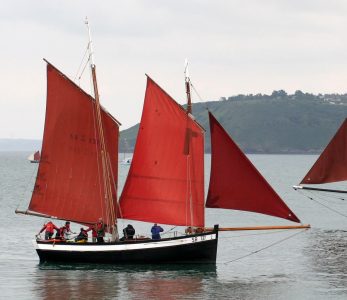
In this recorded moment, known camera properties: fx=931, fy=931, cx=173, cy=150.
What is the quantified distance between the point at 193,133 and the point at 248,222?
42778mm

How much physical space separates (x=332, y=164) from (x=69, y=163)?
21.9 m

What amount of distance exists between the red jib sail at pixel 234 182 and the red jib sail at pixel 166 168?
1.41 m

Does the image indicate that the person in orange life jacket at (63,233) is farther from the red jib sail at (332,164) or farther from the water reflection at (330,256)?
the red jib sail at (332,164)

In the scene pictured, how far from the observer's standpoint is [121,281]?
53.2 metres

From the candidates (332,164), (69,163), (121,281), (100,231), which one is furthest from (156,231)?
(332,164)

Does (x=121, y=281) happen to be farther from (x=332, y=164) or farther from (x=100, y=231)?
(x=332, y=164)

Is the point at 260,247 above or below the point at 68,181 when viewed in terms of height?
below

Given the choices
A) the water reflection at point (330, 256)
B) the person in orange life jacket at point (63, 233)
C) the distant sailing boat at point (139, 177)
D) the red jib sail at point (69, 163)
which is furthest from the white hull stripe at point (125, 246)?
the water reflection at point (330, 256)

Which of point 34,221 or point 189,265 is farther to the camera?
point 34,221

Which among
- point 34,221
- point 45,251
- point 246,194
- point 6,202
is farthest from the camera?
point 6,202

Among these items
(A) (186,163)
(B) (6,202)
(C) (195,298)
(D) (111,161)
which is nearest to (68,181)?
(D) (111,161)

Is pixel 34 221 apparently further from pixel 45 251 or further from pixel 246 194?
pixel 246 194

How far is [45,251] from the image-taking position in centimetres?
5994

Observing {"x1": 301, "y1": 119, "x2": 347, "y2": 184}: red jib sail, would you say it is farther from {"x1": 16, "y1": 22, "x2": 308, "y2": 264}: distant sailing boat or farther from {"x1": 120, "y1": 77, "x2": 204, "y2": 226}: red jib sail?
{"x1": 16, "y1": 22, "x2": 308, "y2": 264}: distant sailing boat
